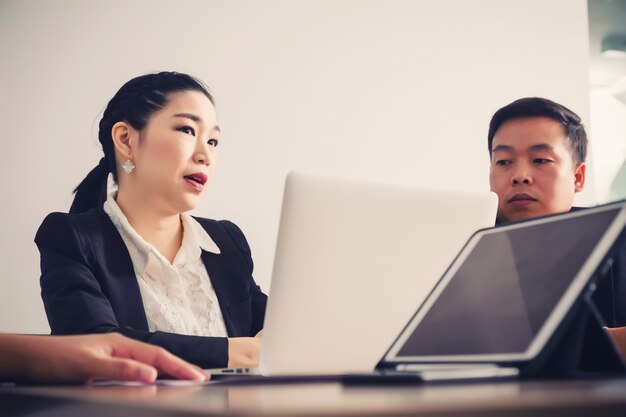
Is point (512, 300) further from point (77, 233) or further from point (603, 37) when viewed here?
point (603, 37)

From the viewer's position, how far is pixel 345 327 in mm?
901

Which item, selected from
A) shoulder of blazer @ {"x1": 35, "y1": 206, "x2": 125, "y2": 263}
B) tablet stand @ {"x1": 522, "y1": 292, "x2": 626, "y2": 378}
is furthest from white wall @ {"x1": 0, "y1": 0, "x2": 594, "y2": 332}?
tablet stand @ {"x1": 522, "y1": 292, "x2": 626, "y2": 378}

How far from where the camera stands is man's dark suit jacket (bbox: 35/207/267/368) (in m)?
1.34

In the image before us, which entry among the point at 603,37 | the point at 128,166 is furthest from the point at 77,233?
the point at 603,37

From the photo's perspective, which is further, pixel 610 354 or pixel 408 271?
pixel 408 271

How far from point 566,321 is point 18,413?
0.50 meters

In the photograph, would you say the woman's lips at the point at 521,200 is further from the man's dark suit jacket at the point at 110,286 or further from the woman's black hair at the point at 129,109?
the woman's black hair at the point at 129,109

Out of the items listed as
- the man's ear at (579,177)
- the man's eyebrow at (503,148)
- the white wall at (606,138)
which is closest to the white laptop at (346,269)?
the man's eyebrow at (503,148)

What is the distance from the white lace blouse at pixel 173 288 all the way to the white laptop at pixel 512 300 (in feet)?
3.40

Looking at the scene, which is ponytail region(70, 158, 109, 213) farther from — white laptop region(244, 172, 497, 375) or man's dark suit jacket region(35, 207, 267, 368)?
white laptop region(244, 172, 497, 375)

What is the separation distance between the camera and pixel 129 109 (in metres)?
2.05

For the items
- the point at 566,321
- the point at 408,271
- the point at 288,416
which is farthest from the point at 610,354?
the point at 288,416

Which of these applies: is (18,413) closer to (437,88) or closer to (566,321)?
(566,321)

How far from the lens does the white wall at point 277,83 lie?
8.46ft
